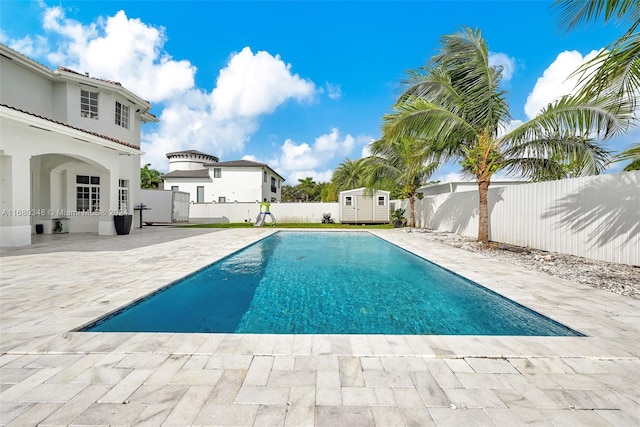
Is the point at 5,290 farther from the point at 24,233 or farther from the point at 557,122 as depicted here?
the point at 557,122

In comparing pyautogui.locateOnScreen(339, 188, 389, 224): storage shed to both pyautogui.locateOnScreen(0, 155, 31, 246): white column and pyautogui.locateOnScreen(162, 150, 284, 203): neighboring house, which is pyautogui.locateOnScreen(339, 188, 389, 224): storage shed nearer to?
pyautogui.locateOnScreen(162, 150, 284, 203): neighboring house

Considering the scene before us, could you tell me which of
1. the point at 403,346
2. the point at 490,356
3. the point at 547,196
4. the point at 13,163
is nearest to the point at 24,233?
the point at 13,163

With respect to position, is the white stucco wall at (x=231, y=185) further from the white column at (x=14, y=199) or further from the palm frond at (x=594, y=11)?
the palm frond at (x=594, y=11)

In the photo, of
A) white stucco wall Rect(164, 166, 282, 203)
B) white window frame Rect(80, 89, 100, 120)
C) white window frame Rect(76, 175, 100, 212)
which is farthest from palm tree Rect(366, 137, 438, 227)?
white window frame Rect(80, 89, 100, 120)

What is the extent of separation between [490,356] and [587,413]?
2.53ft

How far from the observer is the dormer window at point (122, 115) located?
47.1ft

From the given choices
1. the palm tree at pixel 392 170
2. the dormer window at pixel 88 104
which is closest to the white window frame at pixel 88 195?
the dormer window at pixel 88 104

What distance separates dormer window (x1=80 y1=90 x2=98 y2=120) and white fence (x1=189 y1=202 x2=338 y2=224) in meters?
11.9

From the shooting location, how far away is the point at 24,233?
8.84 m

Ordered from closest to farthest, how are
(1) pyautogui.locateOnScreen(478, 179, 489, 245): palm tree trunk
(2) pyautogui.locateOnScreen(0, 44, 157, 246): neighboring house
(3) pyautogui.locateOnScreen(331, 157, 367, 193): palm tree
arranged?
(2) pyautogui.locateOnScreen(0, 44, 157, 246): neighboring house
(1) pyautogui.locateOnScreen(478, 179, 489, 245): palm tree trunk
(3) pyautogui.locateOnScreen(331, 157, 367, 193): palm tree

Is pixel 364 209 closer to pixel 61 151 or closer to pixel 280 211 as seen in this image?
pixel 280 211

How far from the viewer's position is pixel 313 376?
2246 millimetres

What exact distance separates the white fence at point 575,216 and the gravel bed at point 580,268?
0.30 m

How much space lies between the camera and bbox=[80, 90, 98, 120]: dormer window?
42.5ft
